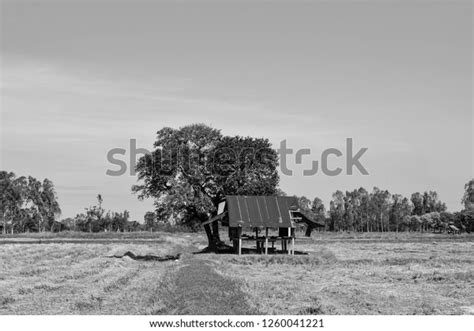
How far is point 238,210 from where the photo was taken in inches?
1783

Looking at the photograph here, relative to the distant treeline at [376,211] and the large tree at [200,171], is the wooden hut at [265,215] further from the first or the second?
the distant treeline at [376,211]

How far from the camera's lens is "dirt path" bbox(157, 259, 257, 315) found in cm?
1644

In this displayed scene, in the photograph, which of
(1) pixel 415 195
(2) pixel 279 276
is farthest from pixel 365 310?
(1) pixel 415 195

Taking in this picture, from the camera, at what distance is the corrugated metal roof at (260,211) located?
4472 centimetres

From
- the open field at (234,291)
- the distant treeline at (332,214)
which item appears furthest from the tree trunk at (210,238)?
the distant treeline at (332,214)

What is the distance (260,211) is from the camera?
45500mm

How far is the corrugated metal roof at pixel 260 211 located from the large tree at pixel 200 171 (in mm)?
3753

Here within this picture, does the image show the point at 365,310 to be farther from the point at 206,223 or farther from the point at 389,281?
the point at 206,223

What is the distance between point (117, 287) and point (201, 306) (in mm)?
6448

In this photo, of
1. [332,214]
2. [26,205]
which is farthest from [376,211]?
[26,205]

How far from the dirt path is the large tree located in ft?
70.3

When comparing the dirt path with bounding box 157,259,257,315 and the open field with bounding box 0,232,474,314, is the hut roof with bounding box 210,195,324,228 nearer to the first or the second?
the open field with bounding box 0,232,474,314

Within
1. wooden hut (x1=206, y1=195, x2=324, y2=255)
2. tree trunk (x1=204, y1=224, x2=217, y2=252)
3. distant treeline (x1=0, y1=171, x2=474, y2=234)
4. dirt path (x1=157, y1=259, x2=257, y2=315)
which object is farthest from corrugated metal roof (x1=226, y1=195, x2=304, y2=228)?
distant treeline (x1=0, y1=171, x2=474, y2=234)

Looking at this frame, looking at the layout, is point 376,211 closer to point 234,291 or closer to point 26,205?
point 26,205
